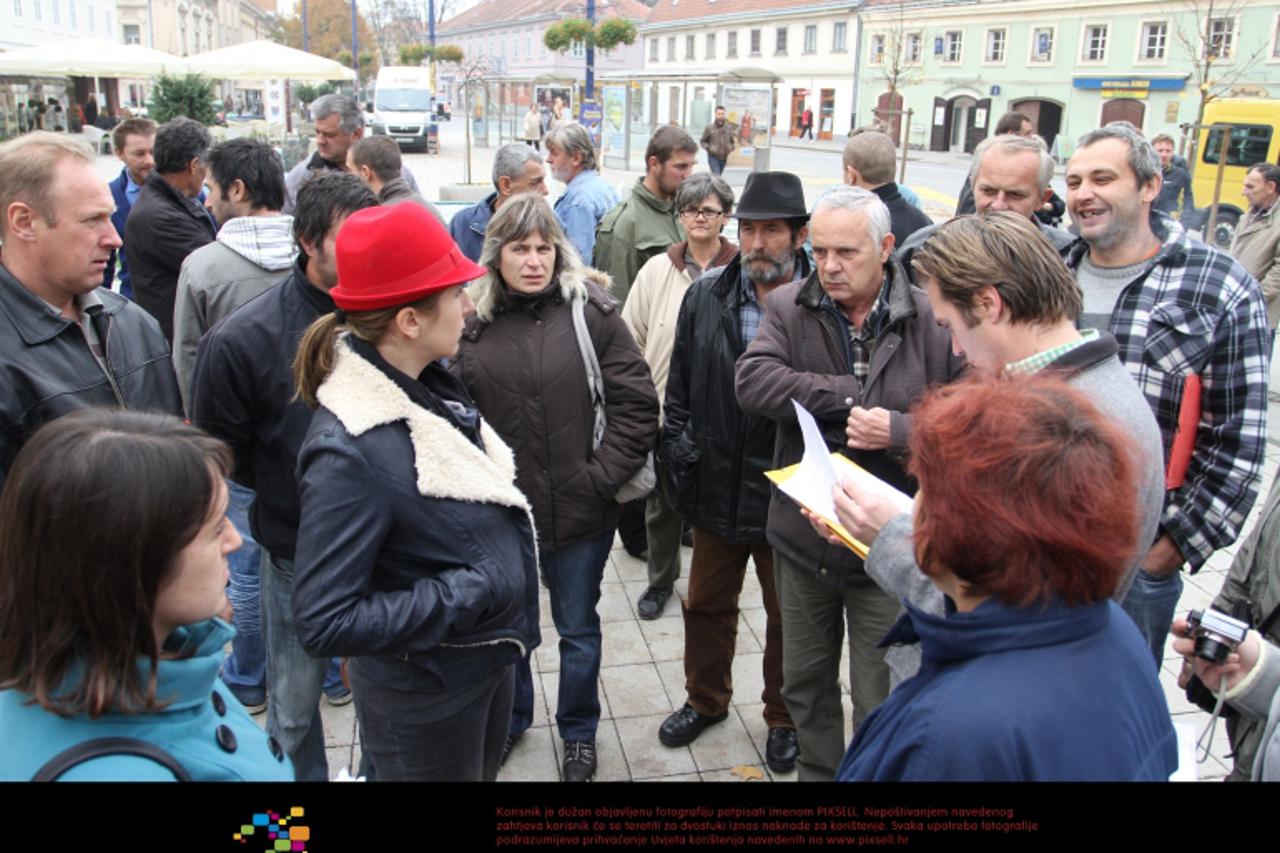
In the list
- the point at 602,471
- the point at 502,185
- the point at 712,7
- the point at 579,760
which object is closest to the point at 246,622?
the point at 579,760

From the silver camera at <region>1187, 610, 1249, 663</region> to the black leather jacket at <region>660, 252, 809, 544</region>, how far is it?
1.65 metres

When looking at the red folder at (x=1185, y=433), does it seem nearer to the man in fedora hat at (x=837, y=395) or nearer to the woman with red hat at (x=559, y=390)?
the man in fedora hat at (x=837, y=395)

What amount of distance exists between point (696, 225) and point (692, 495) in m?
1.43

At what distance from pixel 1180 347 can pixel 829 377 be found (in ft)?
3.54

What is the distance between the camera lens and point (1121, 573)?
1411 millimetres

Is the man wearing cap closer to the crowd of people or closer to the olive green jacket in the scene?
the crowd of people

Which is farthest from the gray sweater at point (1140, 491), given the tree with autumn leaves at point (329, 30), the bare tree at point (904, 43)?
the tree with autumn leaves at point (329, 30)

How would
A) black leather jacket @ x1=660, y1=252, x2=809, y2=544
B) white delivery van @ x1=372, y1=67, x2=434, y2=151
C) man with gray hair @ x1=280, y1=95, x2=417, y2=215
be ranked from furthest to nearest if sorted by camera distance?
white delivery van @ x1=372, y1=67, x2=434, y2=151
man with gray hair @ x1=280, y1=95, x2=417, y2=215
black leather jacket @ x1=660, y1=252, x2=809, y2=544

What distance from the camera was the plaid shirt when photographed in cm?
281

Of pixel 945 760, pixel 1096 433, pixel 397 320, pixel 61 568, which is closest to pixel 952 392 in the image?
pixel 1096 433

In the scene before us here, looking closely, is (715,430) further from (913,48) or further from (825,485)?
(913,48)

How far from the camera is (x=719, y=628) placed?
3682 millimetres

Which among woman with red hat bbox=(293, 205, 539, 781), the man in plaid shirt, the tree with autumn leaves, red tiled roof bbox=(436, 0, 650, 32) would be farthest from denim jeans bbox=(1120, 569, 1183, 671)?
the tree with autumn leaves

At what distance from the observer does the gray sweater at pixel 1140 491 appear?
78.8 inches
